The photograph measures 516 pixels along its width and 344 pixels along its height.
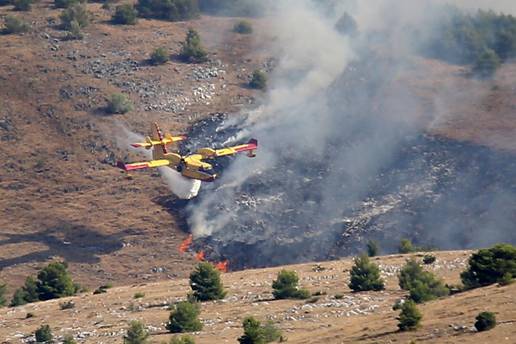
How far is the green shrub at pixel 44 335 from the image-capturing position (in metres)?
73.9

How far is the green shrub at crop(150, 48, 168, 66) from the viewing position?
490ft

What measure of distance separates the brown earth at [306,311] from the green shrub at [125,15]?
232 ft

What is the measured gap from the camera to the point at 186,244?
122 meters

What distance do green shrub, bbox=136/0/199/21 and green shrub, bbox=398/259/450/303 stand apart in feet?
285

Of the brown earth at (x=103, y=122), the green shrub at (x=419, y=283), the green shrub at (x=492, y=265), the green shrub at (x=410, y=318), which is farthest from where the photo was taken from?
the brown earth at (x=103, y=122)

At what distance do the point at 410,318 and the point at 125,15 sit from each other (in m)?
103

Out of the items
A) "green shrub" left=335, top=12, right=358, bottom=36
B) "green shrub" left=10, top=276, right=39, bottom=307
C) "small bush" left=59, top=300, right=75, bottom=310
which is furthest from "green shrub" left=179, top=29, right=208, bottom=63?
"small bush" left=59, top=300, right=75, bottom=310

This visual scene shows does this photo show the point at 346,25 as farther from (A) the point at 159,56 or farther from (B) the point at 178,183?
(B) the point at 178,183

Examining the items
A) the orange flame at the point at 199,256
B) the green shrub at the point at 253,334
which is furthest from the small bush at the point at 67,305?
the orange flame at the point at 199,256

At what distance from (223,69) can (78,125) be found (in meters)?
20.8

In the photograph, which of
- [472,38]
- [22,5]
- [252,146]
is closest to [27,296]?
[252,146]

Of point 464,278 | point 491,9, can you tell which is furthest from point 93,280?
point 491,9

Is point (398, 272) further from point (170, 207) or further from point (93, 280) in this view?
point (170, 207)

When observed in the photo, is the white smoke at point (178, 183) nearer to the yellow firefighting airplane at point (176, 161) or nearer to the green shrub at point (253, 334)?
the yellow firefighting airplane at point (176, 161)
